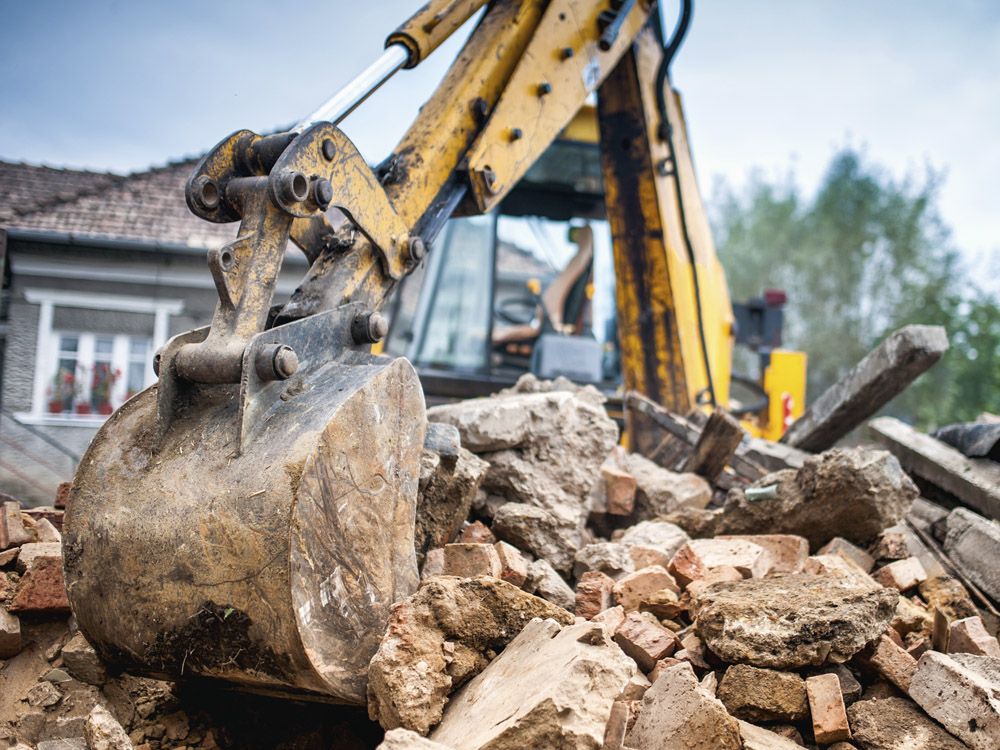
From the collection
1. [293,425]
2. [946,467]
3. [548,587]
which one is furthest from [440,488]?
[946,467]

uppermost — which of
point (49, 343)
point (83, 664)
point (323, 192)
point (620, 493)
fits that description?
point (323, 192)

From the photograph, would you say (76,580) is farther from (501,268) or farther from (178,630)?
(501,268)

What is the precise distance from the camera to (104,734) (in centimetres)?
→ 194

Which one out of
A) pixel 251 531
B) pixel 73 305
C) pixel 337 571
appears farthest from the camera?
pixel 73 305

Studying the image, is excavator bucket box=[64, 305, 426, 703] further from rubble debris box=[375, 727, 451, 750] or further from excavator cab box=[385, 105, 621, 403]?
excavator cab box=[385, 105, 621, 403]

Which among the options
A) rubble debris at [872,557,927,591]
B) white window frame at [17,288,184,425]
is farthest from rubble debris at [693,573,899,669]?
white window frame at [17,288,184,425]

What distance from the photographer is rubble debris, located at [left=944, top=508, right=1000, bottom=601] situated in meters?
3.35

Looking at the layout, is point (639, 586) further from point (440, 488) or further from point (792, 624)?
point (440, 488)

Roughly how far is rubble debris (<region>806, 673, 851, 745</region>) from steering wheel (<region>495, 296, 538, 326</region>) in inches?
198

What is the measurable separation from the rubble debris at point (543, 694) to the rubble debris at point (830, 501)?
165 centimetres

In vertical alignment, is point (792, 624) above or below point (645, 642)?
above

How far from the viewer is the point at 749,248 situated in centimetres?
3381

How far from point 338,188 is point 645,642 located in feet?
5.00

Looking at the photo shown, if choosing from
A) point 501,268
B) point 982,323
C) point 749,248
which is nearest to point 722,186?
point 749,248
